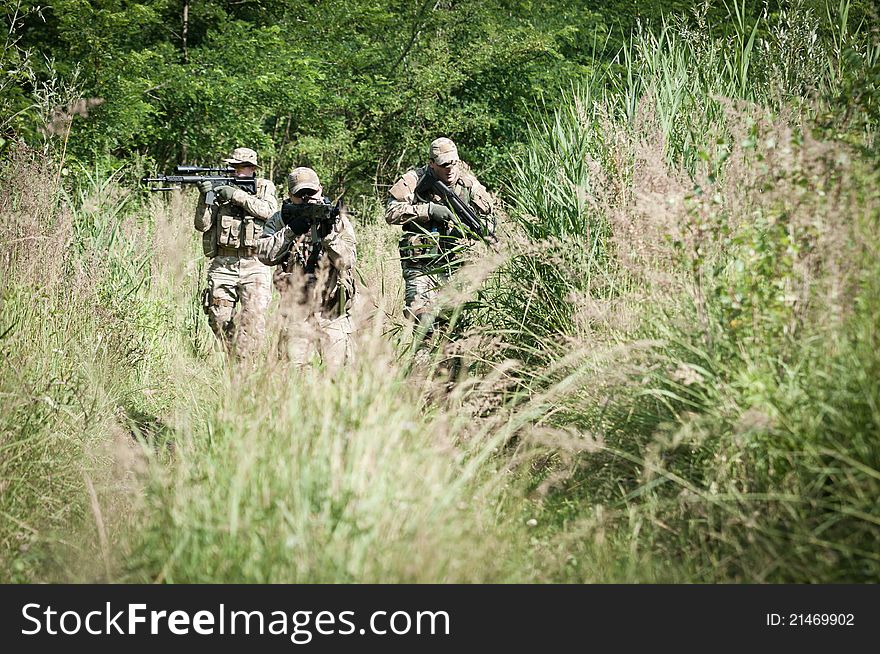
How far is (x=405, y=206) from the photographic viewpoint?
6.32 meters

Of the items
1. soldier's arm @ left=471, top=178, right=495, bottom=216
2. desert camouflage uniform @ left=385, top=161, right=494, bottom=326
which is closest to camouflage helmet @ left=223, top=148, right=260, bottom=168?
desert camouflage uniform @ left=385, top=161, right=494, bottom=326

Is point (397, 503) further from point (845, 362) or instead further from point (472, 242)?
point (472, 242)

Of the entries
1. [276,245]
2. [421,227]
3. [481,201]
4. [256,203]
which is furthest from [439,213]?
[256,203]

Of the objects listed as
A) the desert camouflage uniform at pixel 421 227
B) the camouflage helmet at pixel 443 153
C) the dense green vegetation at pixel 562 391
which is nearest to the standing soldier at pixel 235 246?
the dense green vegetation at pixel 562 391

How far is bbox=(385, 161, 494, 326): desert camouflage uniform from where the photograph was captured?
618 centimetres

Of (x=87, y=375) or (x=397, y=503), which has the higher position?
(x=87, y=375)

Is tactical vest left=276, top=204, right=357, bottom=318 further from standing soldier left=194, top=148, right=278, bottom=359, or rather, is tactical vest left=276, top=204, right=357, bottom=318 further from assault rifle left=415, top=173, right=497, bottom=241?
standing soldier left=194, top=148, right=278, bottom=359

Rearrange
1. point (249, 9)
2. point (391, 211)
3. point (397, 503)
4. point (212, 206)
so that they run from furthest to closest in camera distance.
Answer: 1. point (249, 9)
2. point (212, 206)
3. point (391, 211)
4. point (397, 503)

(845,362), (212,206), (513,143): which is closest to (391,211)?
(212,206)

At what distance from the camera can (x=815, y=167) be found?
11.1 ft

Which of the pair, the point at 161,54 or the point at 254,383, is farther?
the point at 161,54

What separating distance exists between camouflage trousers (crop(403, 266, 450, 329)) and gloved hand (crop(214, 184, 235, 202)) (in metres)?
1.66

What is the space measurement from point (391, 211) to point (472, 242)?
0.94 m

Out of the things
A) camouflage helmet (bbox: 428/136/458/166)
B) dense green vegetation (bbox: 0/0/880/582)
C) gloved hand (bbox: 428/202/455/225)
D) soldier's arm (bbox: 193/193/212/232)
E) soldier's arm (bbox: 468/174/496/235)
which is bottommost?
dense green vegetation (bbox: 0/0/880/582)
